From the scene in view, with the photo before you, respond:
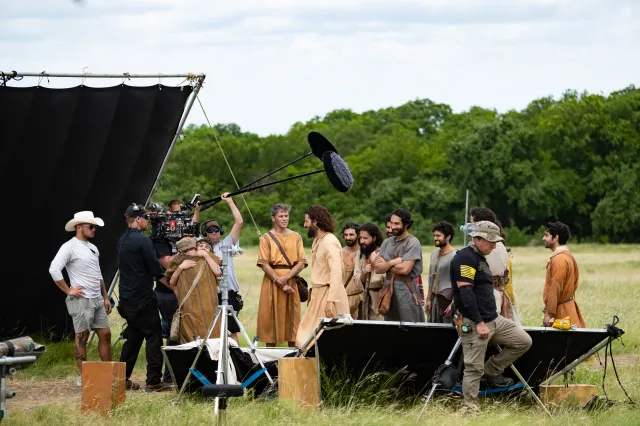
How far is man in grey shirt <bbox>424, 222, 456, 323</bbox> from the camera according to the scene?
→ 32.0 feet

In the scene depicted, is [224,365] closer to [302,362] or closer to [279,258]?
[302,362]

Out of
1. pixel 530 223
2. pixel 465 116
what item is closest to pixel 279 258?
pixel 530 223

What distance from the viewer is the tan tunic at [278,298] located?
36.0 feet

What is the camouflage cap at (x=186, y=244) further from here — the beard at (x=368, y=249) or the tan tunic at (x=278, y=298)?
the beard at (x=368, y=249)

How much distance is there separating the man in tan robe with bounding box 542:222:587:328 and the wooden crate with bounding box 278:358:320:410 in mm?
2586

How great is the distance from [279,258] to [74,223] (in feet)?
6.31

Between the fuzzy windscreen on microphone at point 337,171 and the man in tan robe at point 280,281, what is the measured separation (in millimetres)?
1311

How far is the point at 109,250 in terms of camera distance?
12047 millimetres

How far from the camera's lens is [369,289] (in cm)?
1047

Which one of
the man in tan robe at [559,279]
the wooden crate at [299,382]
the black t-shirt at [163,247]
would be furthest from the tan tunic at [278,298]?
the wooden crate at [299,382]

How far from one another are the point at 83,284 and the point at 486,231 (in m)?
3.75

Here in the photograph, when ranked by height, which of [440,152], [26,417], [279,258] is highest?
[440,152]

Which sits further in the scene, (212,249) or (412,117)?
(412,117)

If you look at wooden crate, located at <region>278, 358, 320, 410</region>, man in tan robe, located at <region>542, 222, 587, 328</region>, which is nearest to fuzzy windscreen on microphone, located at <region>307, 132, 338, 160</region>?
wooden crate, located at <region>278, 358, 320, 410</region>
